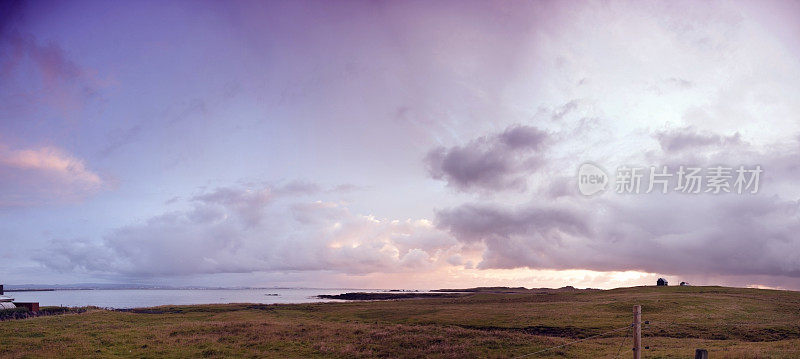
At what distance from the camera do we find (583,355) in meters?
33.5

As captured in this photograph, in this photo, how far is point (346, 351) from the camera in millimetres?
37156

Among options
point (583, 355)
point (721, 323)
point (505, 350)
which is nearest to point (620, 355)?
point (583, 355)

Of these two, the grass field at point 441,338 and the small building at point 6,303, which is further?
the small building at point 6,303

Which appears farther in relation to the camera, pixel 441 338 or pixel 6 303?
pixel 6 303

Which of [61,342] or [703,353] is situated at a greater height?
[703,353]

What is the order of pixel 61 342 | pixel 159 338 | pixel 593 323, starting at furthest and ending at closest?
pixel 593 323, pixel 159 338, pixel 61 342

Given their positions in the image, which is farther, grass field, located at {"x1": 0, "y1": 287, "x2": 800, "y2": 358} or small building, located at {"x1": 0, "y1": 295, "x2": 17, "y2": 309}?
small building, located at {"x1": 0, "y1": 295, "x2": 17, "y2": 309}

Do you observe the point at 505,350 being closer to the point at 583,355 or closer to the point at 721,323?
the point at 583,355

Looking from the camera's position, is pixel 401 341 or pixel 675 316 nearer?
pixel 401 341

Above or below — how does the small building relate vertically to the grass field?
below

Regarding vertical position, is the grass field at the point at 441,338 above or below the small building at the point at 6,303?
above

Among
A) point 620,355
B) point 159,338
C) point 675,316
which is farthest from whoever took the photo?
point 675,316

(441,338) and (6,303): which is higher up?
(441,338)

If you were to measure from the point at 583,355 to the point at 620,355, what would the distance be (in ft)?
8.86
